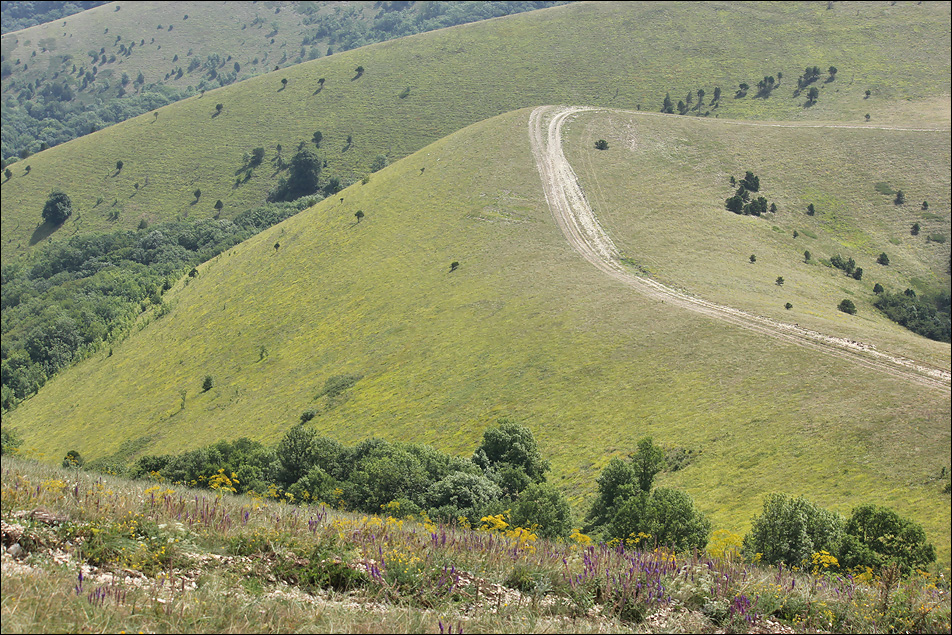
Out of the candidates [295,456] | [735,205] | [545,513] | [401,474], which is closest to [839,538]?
[545,513]

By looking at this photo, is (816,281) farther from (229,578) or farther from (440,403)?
(229,578)

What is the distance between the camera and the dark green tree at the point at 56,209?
146 m

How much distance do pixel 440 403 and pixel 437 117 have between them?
4908 inches

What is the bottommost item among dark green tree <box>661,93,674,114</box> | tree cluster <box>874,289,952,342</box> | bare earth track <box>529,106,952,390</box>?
tree cluster <box>874,289,952,342</box>

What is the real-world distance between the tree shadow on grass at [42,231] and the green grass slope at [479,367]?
216 ft

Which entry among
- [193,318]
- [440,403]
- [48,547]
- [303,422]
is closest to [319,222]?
[193,318]

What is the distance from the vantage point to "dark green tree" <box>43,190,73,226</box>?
478 ft

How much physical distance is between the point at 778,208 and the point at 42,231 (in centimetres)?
14792

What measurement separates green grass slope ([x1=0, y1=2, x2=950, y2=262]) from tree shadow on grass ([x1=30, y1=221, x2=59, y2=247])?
45 centimetres

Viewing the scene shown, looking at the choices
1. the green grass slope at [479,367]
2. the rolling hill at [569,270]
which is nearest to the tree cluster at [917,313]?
the rolling hill at [569,270]

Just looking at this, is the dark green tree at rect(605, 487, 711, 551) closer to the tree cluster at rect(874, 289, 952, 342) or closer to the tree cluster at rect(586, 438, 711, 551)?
the tree cluster at rect(586, 438, 711, 551)

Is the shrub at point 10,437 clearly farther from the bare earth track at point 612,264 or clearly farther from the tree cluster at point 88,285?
the bare earth track at point 612,264

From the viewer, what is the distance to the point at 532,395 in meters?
48.2

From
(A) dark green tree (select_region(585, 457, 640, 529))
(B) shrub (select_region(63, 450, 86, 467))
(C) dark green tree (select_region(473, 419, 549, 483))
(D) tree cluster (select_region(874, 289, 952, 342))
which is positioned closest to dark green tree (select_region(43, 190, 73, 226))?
(B) shrub (select_region(63, 450, 86, 467))
